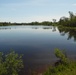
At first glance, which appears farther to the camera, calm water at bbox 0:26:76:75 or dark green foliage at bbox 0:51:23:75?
calm water at bbox 0:26:76:75

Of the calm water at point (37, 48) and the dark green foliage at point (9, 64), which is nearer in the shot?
the dark green foliage at point (9, 64)

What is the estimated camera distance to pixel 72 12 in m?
137

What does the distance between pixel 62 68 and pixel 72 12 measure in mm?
122931

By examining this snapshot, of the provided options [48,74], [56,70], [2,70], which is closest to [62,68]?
[56,70]

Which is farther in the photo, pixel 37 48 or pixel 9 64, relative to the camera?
pixel 37 48

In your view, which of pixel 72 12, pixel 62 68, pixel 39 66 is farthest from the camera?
pixel 72 12

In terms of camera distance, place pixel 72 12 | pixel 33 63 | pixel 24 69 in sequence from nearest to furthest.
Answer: pixel 24 69, pixel 33 63, pixel 72 12

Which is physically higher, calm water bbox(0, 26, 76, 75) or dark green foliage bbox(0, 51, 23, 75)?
dark green foliage bbox(0, 51, 23, 75)

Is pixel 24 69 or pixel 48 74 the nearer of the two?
pixel 48 74

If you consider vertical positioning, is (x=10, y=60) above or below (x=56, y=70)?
above

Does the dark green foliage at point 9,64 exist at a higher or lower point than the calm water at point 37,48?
higher

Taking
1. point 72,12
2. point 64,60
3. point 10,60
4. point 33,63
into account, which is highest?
point 72,12

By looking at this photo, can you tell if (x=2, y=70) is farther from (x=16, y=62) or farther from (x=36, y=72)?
(x=36, y=72)

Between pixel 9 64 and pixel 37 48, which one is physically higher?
pixel 9 64
